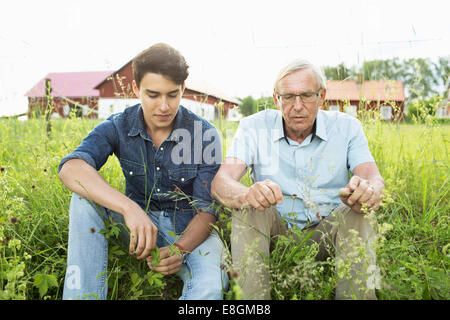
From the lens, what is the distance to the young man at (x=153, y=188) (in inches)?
70.0

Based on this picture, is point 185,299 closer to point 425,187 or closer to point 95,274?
point 95,274

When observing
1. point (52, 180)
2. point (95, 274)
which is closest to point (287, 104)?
point (95, 274)

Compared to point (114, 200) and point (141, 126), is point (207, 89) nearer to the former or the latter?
point (141, 126)

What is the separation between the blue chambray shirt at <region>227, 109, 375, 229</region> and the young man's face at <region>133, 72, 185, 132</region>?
1.54 ft

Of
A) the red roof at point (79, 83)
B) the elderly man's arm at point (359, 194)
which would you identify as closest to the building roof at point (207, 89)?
the elderly man's arm at point (359, 194)

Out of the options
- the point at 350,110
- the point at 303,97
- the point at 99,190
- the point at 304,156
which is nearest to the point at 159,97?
the point at 99,190

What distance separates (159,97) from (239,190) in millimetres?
790

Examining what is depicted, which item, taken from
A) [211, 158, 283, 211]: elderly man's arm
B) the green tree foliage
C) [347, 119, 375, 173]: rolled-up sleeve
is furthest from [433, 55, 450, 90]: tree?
[211, 158, 283, 211]: elderly man's arm

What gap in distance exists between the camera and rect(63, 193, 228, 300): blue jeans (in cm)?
171

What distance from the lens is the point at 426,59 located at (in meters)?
3.33

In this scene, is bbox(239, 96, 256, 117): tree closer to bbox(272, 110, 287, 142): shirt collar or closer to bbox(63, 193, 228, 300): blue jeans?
bbox(272, 110, 287, 142): shirt collar

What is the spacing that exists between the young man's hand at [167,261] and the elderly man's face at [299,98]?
109 cm

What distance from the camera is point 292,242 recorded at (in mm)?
2039

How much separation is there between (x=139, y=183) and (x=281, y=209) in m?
0.97
